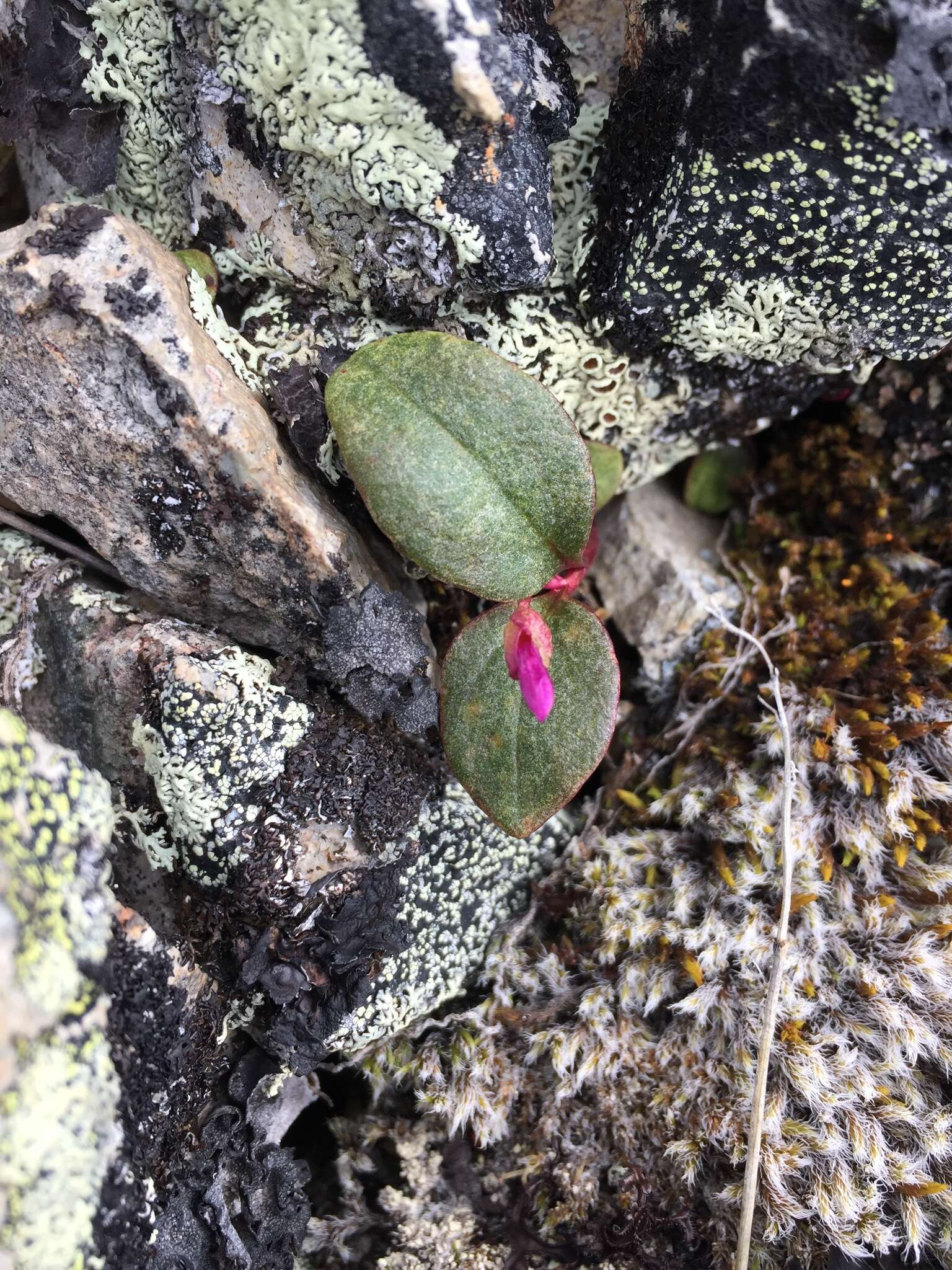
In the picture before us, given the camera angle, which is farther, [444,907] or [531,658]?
[444,907]

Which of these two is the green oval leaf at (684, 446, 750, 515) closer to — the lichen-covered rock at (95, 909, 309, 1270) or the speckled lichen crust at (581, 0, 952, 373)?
the speckled lichen crust at (581, 0, 952, 373)

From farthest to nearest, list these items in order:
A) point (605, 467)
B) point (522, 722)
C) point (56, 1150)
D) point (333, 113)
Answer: point (605, 467) → point (522, 722) → point (333, 113) → point (56, 1150)

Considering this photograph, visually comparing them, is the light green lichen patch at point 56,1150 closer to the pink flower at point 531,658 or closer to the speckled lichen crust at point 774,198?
the pink flower at point 531,658

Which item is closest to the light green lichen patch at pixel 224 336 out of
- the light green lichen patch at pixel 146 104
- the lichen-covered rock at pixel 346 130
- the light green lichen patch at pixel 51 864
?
the lichen-covered rock at pixel 346 130

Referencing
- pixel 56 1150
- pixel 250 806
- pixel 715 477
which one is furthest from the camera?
pixel 715 477

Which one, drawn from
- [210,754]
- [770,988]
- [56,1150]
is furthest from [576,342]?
[56,1150]

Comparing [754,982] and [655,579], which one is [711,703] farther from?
[754,982]
